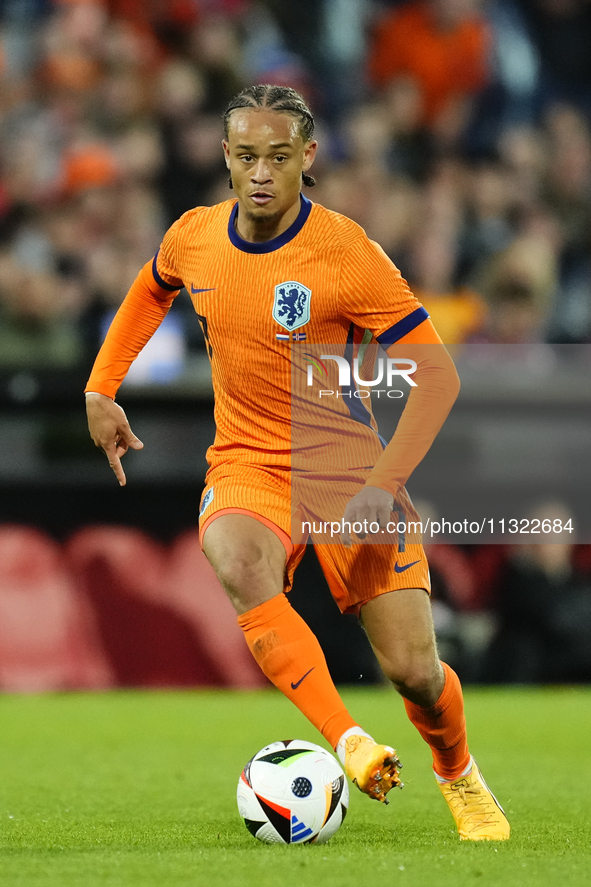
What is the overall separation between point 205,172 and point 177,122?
479mm

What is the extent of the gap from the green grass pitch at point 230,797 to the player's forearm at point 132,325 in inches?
58.0

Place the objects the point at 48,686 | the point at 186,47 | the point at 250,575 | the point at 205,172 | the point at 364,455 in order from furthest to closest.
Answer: the point at 186,47, the point at 205,172, the point at 48,686, the point at 364,455, the point at 250,575

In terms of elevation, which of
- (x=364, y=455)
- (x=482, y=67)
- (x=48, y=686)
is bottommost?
(x=48, y=686)

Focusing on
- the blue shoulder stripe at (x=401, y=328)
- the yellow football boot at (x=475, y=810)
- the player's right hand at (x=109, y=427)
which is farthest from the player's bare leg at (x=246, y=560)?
the yellow football boot at (x=475, y=810)

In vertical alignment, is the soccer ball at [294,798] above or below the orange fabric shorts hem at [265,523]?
below

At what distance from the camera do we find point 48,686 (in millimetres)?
8305

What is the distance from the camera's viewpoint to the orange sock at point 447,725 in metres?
4.19

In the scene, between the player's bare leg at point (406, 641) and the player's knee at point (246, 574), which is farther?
the player's bare leg at point (406, 641)

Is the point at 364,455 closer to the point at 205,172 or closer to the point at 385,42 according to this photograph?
the point at 205,172

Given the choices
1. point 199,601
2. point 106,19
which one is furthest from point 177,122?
point 199,601

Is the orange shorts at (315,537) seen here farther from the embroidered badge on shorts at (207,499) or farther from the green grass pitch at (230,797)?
the green grass pitch at (230,797)

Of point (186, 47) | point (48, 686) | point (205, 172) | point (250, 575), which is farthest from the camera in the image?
point (186, 47)

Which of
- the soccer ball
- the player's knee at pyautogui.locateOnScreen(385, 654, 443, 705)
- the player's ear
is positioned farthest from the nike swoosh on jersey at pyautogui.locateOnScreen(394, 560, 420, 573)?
the player's ear

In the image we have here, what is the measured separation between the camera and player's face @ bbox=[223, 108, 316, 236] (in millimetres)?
4059
